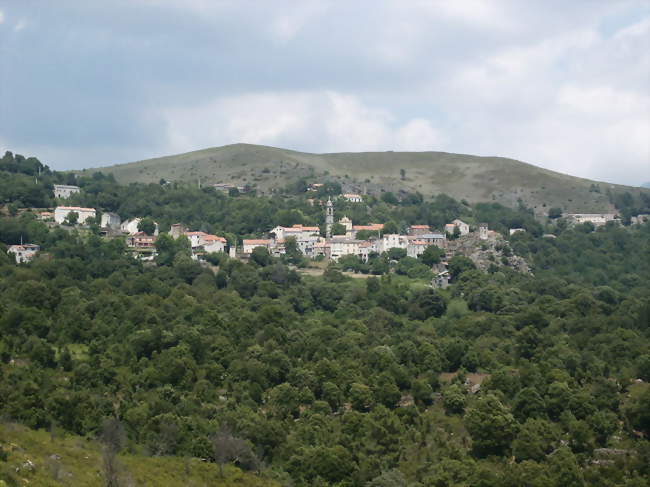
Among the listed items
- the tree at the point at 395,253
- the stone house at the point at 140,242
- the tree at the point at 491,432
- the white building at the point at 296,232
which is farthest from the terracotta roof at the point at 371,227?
the tree at the point at 491,432

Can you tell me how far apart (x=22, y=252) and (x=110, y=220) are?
20270mm

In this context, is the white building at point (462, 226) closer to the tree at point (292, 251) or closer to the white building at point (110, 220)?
the tree at point (292, 251)

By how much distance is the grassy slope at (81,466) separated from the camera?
102ft

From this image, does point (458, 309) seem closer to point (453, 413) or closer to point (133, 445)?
point (453, 413)

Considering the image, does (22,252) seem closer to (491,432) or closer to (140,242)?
(140,242)

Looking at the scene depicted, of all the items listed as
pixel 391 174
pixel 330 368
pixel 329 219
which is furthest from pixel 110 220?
pixel 391 174

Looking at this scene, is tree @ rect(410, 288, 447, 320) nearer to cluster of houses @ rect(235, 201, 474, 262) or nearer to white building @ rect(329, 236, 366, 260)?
cluster of houses @ rect(235, 201, 474, 262)

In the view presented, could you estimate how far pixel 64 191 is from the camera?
4094 inches

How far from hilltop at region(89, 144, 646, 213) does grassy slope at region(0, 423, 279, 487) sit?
315ft

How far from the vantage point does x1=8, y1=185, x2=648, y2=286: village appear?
8631 cm

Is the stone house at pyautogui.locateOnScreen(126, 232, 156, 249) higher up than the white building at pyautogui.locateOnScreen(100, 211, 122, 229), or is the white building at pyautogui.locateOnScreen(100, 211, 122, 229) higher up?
the white building at pyautogui.locateOnScreen(100, 211, 122, 229)

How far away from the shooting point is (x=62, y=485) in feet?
99.0

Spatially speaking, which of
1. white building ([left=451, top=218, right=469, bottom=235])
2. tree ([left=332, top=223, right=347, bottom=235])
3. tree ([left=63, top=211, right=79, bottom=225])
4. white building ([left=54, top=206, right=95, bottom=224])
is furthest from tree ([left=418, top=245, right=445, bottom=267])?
white building ([left=54, top=206, right=95, bottom=224])

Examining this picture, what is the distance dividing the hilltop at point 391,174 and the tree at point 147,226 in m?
41.9
